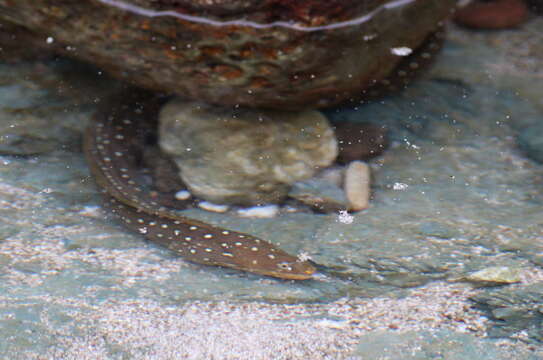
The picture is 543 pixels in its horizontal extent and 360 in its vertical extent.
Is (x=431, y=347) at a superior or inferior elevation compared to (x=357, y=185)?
superior

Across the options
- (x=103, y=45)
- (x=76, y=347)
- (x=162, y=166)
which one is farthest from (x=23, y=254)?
(x=103, y=45)

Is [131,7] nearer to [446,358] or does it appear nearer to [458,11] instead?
[446,358]

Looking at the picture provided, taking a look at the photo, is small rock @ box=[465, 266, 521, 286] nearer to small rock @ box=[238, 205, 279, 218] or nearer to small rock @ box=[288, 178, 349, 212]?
small rock @ box=[288, 178, 349, 212]

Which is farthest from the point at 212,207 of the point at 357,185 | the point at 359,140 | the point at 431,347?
the point at 431,347

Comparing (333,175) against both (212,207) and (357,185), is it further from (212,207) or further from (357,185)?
(212,207)

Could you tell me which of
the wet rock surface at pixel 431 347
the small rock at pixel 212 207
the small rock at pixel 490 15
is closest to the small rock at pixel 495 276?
the wet rock surface at pixel 431 347

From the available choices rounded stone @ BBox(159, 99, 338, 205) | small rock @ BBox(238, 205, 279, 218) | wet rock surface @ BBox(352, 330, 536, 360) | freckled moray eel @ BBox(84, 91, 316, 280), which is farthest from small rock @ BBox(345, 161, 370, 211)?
wet rock surface @ BBox(352, 330, 536, 360)
